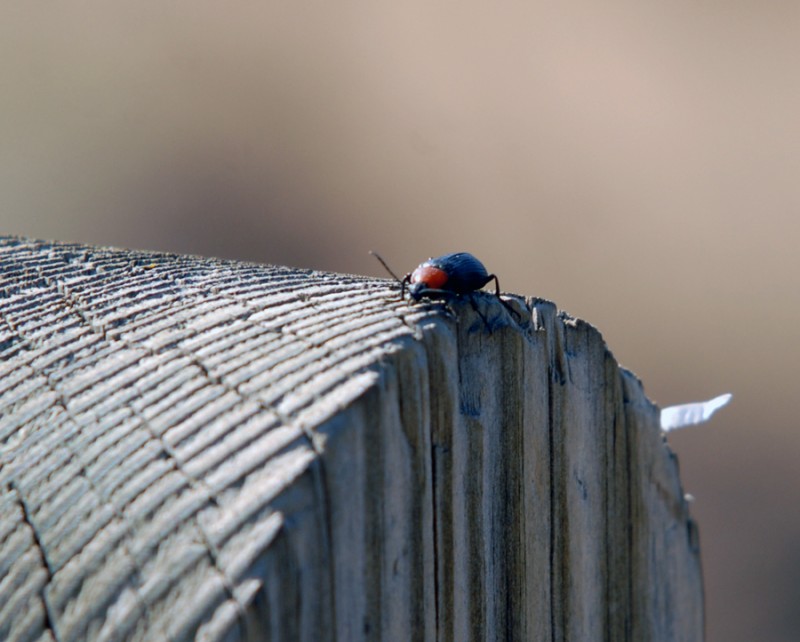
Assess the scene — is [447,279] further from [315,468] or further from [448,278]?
[315,468]

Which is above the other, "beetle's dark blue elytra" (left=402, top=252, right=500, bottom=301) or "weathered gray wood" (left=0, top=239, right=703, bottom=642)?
"beetle's dark blue elytra" (left=402, top=252, right=500, bottom=301)

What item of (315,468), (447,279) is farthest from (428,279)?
(315,468)

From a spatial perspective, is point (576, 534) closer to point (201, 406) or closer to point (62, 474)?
point (201, 406)

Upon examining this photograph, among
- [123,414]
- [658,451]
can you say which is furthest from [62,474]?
[658,451]

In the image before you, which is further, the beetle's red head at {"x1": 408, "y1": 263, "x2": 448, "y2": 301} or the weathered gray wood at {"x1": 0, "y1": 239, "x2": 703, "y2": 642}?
the beetle's red head at {"x1": 408, "y1": 263, "x2": 448, "y2": 301}

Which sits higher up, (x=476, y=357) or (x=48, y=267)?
(x=48, y=267)

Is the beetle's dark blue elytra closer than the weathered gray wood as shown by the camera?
No
